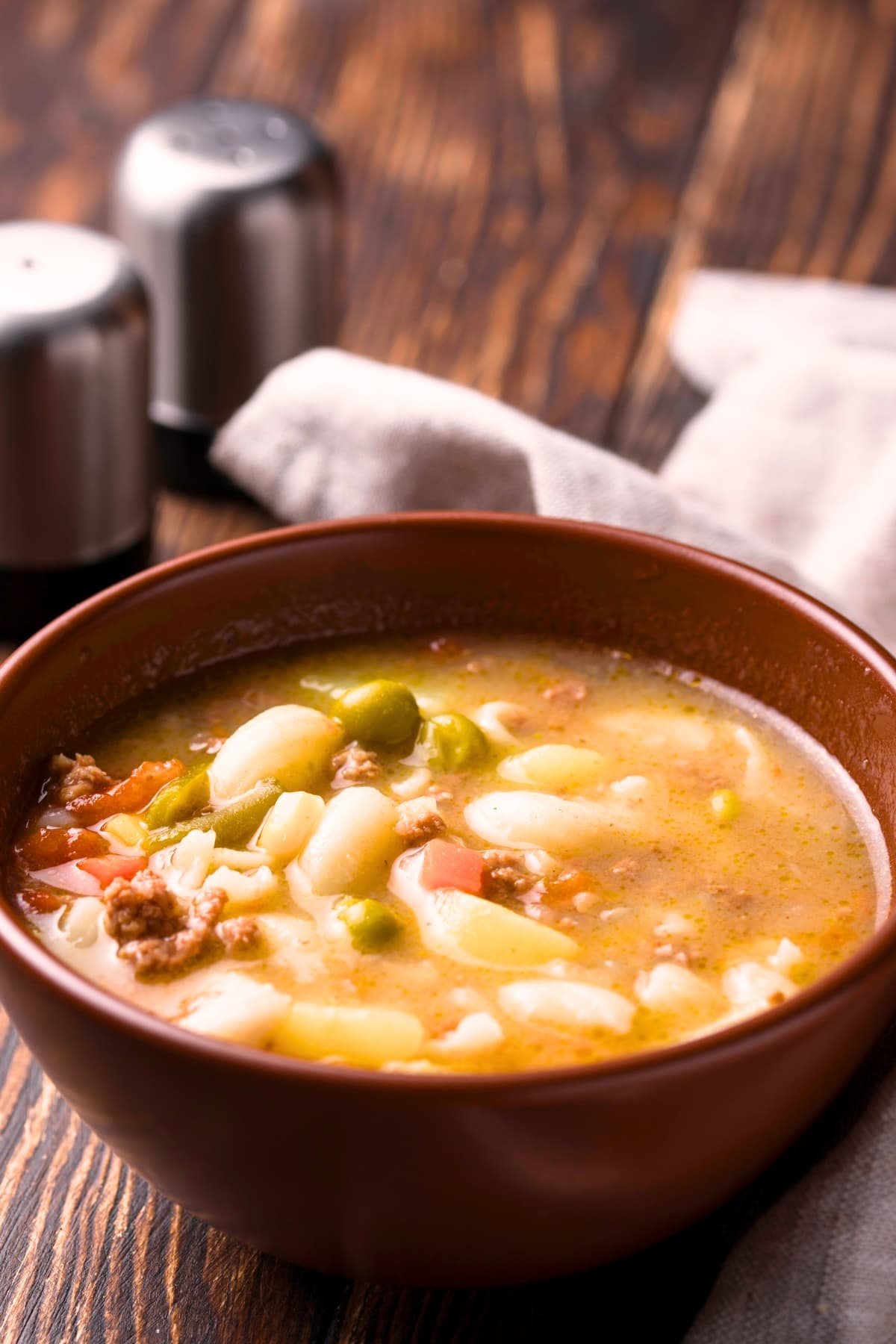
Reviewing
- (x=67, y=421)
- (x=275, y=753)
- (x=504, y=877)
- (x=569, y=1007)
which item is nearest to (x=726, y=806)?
(x=504, y=877)

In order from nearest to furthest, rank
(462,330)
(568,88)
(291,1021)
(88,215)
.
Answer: (291,1021)
(462,330)
(88,215)
(568,88)

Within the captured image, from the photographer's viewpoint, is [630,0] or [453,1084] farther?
[630,0]

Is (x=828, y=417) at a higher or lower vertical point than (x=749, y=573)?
lower

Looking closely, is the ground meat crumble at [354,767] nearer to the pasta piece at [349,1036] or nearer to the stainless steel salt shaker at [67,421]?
the pasta piece at [349,1036]

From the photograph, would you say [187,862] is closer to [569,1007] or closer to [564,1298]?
[569,1007]

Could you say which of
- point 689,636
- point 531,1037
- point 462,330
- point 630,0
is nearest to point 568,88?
point 630,0

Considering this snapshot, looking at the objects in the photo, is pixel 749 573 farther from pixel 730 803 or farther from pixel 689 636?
pixel 730 803
